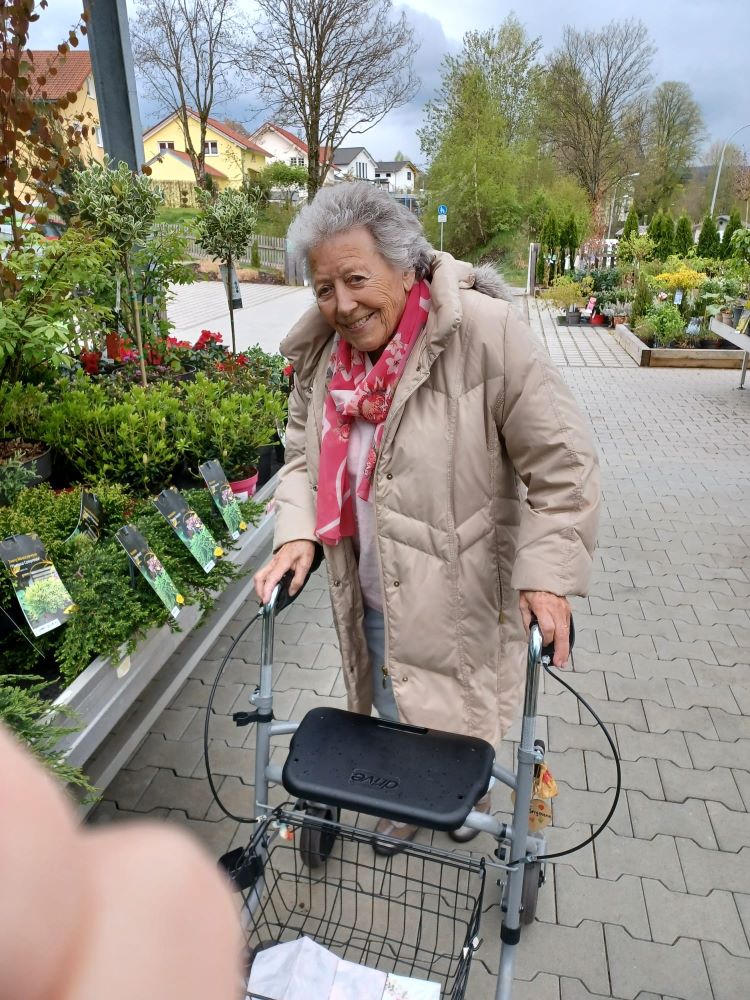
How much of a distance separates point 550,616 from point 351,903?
4.03ft

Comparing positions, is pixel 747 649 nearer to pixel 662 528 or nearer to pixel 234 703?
pixel 662 528

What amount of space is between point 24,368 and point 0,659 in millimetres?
2019

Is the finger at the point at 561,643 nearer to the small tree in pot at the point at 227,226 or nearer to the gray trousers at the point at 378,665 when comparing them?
Result: the gray trousers at the point at 378,665

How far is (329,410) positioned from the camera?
6.23 feet

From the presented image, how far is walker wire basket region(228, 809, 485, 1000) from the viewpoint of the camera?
1687 mm

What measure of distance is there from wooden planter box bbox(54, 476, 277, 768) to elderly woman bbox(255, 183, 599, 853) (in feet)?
1.85

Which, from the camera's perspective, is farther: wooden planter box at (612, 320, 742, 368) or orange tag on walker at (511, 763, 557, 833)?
wooden planter box at (612, 320, 742, 368)

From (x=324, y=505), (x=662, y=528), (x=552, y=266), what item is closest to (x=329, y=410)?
(x=324, y=505)

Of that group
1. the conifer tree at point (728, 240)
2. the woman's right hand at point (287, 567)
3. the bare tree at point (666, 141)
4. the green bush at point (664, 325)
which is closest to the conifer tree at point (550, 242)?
the conifer tree at point (728, 240)

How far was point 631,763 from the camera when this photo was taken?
9.15 feet

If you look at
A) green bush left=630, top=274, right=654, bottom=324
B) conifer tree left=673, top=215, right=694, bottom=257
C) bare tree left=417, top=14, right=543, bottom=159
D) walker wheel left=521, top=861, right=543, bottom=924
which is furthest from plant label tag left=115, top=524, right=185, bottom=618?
bare tree left=417, top=14, right=543, bottom=159

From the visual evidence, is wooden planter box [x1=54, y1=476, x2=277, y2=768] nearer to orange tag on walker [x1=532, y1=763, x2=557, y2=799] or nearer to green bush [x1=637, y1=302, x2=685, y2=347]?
orange tag on walker [x1=532, y1=763, x2=557, y2=799]

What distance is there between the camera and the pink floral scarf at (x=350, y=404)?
176 cm

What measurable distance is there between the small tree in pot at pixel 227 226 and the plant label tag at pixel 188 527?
2.53 meters
